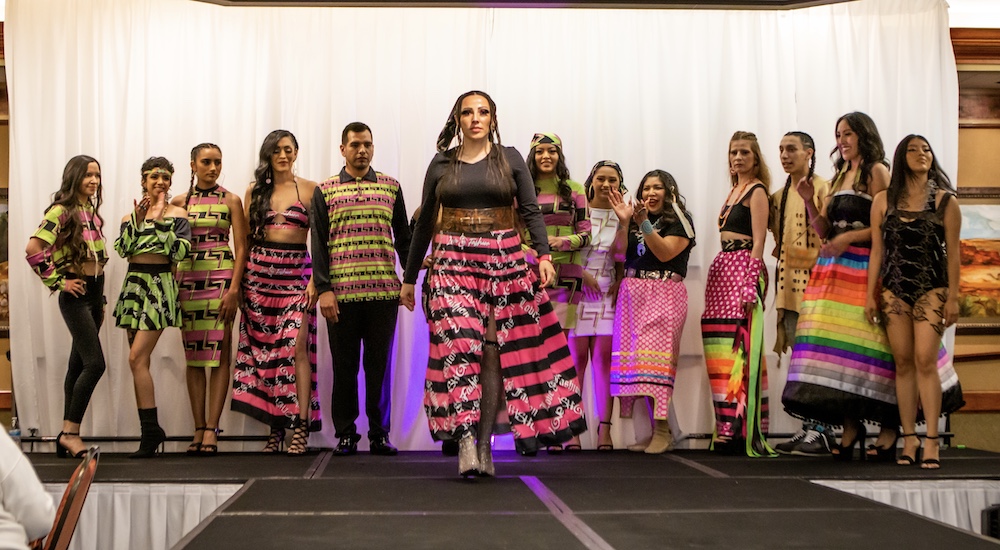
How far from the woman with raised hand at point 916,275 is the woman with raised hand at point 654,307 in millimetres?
1104

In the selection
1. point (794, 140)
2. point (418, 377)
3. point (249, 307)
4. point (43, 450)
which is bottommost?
point (43, 450)

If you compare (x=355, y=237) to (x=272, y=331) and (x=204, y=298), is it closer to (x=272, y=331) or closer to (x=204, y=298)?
(x=272, y=331)

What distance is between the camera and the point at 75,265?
17.9 feet

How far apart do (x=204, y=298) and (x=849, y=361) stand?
11.3 ft

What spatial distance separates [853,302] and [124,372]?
411cm

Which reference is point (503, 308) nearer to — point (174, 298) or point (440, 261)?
point (440, 261)

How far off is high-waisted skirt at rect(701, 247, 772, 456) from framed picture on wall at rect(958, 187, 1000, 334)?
2.34m

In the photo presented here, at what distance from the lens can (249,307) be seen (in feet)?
18.6

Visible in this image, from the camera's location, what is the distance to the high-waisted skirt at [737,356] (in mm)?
5457

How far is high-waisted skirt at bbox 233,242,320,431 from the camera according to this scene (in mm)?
5617

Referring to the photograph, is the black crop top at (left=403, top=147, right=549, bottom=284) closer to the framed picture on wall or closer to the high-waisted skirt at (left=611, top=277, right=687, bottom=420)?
the high-waisted skirt at (left=611, top=277, right=687, bottom=420)

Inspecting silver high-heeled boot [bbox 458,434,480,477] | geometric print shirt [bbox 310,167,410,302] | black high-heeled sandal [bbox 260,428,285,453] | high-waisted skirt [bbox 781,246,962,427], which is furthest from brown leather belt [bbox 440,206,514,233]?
black high-heeled sandal [bbox 260,428,285,453]

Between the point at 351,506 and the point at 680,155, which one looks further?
the point at 680,155

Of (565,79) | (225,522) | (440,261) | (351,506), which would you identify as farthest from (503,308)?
(565,79)
